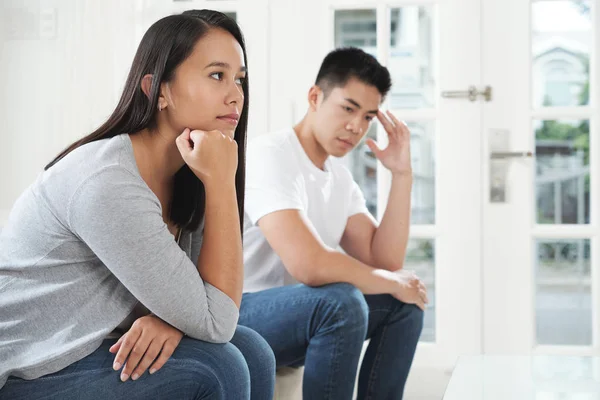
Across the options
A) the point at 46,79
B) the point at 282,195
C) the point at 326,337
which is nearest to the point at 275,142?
the point at 282,195

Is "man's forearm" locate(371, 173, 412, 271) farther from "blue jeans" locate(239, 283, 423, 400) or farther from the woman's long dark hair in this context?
the woman's long dark hair

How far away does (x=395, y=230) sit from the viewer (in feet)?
6.93

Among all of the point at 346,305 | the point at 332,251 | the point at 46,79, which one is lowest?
the point at 346,305

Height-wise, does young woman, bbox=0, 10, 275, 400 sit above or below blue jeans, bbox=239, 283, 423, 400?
above

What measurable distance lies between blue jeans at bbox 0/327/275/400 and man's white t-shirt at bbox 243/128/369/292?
0.65m

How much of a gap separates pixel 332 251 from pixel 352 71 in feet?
1.86

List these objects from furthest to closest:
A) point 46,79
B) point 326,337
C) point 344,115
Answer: point 46,79
point 344,115
point 326,337

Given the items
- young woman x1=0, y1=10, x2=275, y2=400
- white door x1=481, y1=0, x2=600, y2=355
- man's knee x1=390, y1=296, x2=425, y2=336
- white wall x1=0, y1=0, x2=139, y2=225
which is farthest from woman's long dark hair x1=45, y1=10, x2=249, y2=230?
white door x1=481, y1=0, x2=600, y2=355

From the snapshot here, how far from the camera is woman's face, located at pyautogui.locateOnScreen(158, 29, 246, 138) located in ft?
4.22

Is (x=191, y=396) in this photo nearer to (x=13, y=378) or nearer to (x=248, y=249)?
(x=13, y=378)

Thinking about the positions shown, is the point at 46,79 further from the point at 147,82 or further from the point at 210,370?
the point at 210,370

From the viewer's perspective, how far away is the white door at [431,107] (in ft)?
8.26

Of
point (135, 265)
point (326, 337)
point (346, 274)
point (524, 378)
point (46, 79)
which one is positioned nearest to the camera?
point (135, 265)

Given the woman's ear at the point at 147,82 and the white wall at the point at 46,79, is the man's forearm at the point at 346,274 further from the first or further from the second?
the white wall at the point at 46,79
